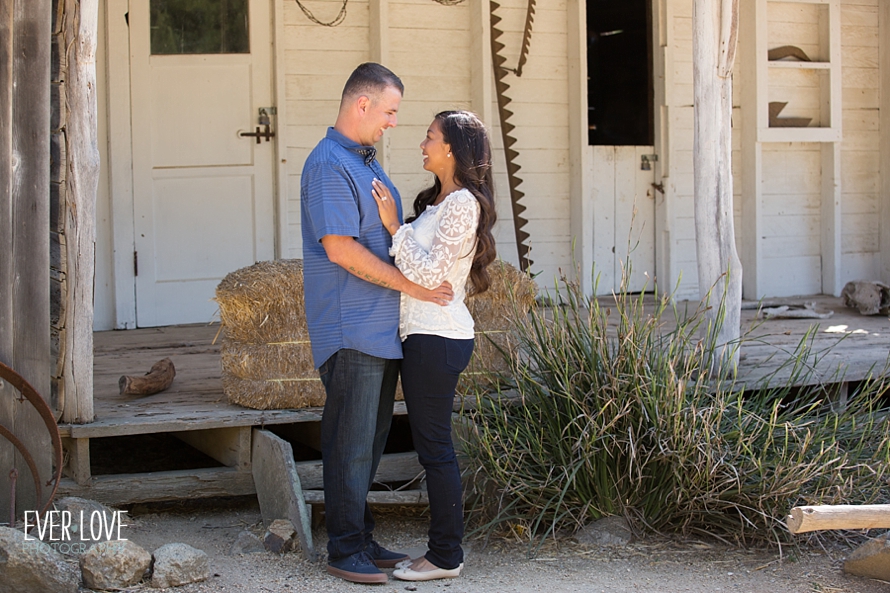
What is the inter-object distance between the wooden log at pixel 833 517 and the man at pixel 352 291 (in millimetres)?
1253

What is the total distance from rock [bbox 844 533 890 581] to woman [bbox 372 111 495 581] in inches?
55.9

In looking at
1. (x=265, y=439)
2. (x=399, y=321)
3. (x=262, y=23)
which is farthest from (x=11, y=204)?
(x=262, y=23)

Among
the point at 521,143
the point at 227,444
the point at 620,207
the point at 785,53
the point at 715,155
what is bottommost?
the point at 227,444

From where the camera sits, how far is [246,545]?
3643mm

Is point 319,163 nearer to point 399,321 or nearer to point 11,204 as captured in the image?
point 399,321

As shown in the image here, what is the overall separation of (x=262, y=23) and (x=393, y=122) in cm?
347

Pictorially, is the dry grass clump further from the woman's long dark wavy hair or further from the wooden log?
the wooden log

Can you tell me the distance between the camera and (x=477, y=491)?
12.4ft

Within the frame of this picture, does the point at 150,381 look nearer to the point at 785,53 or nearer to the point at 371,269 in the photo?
the point at 371,269

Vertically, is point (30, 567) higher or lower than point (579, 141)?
lower

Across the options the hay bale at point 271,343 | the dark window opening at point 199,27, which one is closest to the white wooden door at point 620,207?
the dark window opening at point 199,27

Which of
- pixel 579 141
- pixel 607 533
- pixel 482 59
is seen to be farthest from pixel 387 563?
pixel 579 141

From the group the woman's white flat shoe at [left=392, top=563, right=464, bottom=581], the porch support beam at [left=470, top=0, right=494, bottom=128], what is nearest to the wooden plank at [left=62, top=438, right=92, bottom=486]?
the woman's white flat shoe at [left=392, top=563, right=464, bottom=581]

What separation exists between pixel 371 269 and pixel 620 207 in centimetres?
442
